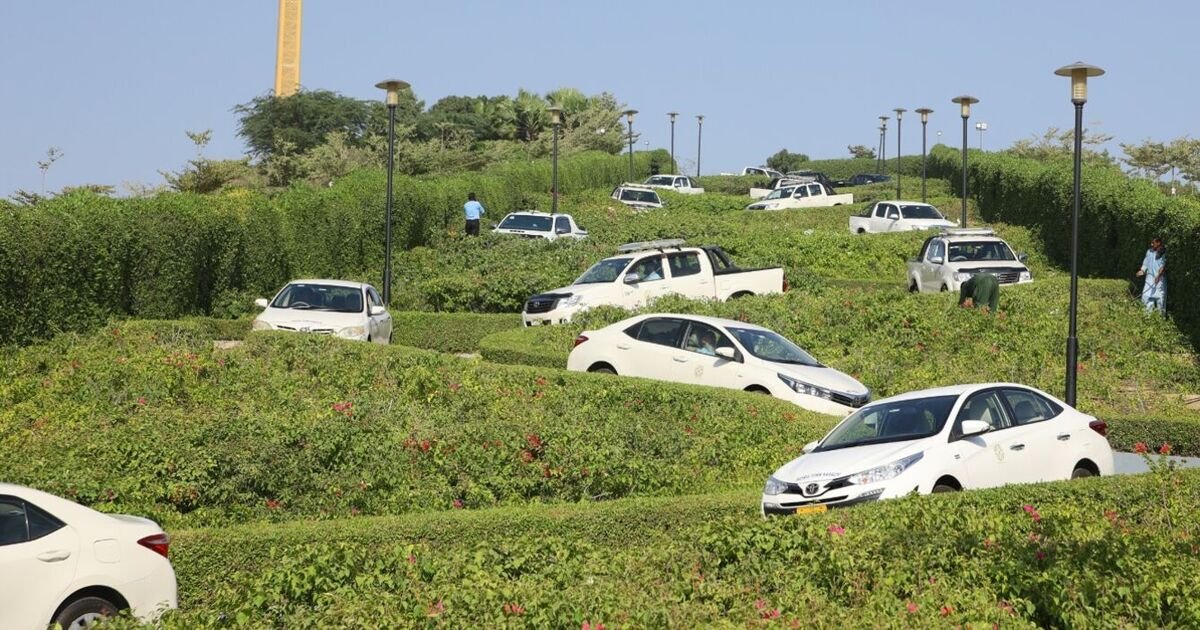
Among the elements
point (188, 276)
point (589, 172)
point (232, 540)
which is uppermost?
point (589, 172)

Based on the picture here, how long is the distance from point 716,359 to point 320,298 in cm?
876

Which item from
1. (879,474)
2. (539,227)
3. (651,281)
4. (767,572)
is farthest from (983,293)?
(539,227)

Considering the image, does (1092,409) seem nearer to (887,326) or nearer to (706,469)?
(887,326)

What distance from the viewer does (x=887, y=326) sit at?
83.3 ft

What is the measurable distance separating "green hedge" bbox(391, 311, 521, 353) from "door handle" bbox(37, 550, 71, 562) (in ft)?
61.1

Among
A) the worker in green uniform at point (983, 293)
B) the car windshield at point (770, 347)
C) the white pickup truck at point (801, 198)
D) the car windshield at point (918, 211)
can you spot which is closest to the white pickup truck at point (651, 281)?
the worker in green uniform at point (983, 293)

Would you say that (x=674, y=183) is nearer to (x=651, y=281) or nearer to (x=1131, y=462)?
(x=651, y=281)

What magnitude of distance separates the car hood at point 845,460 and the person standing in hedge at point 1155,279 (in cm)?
1520

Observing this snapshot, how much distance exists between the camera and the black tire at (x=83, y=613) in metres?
10.2

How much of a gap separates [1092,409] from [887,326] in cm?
493

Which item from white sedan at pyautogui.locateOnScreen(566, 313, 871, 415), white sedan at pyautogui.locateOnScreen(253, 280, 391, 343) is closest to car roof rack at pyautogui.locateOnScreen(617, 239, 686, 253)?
white sedan at pyautogui.locateOnScreen(253, 280, 391, 343)

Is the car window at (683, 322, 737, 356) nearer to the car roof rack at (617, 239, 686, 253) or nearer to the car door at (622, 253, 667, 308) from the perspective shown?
the car door at (622, 253, 667, 308)

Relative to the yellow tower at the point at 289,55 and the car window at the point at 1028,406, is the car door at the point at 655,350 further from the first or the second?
the yellow tower at the point at 289,55

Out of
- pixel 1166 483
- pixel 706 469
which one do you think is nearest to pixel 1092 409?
pixel 706 469
